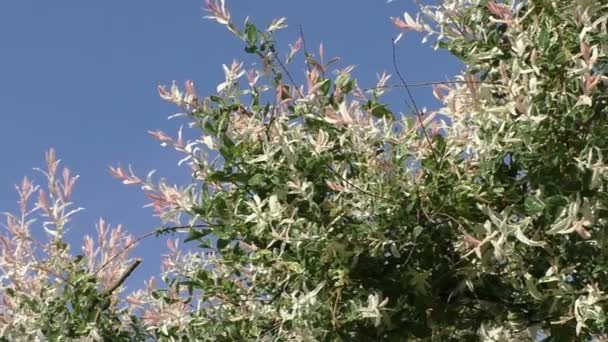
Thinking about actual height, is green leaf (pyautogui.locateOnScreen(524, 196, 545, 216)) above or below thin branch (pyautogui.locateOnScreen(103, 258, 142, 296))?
below

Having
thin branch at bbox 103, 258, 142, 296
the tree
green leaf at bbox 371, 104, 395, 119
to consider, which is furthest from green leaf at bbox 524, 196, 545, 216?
thin branch at bbox 103, 258, 142, 296

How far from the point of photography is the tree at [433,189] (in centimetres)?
293

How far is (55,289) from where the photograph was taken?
382 centimetres

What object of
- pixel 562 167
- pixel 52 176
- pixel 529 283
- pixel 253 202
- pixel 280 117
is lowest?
pixel 529 283

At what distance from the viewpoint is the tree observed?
2.93m

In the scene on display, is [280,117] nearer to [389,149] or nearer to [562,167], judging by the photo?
[389,149]

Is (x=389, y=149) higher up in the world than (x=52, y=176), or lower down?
lower down

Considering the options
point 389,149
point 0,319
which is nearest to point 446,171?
point 389,149

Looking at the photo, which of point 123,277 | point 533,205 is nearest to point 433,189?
point 533,205

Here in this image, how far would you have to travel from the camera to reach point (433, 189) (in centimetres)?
310

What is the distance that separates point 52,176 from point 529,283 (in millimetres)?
1775

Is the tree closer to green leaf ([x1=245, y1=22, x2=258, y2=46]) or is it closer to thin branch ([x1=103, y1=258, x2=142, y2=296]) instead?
green leaf ([x1=245, y1=22, x2=258, y2=46])

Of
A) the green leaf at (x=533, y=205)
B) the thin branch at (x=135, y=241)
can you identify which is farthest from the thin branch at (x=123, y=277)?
the green leaf at (x=533, y=205)

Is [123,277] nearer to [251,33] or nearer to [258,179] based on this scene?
[258,179]
